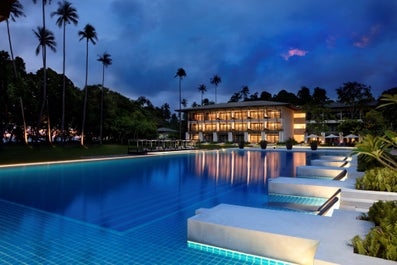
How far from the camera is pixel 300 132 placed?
61781 millimetres

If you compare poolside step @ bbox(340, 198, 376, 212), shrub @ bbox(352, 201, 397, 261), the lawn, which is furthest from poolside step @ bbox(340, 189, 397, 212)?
the lawn

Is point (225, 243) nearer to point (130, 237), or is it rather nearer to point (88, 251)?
point (130, 237)

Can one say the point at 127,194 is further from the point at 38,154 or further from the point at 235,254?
the point at 38,154

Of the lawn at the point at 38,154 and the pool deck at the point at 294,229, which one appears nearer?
the pool deck at the point at 294,229

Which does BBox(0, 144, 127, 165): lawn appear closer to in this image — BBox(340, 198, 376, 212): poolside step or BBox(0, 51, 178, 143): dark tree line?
BBox(0, 51, 178, 143): dark tree line

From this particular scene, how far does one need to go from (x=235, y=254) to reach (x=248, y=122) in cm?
5412

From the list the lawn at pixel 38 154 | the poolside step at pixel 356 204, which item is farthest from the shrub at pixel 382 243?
the lawn at pixel 38 154

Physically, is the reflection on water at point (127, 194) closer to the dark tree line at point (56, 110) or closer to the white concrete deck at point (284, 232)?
the white concrete deck at point (284, 232)

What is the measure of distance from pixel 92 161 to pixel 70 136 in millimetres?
27167

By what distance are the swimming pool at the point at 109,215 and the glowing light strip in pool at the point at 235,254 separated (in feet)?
0.44

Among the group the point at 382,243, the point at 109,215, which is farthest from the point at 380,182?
the point at 109,215

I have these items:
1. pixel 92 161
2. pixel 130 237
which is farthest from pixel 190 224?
pixel 92 161

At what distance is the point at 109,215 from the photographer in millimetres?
7148

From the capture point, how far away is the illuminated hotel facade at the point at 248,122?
181 ft
